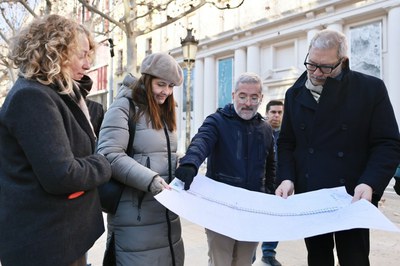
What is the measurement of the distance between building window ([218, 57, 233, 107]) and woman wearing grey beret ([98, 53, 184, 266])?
15779 millimetres

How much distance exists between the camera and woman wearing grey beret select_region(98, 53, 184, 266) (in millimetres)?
2057

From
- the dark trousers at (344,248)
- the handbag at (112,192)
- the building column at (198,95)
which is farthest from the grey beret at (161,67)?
the building column at (198,95)

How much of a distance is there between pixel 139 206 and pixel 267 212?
79 centimetres

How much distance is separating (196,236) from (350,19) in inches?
433

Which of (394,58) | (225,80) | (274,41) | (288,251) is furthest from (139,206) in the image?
(225,80)

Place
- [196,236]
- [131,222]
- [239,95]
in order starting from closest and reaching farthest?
[131,222]
[239,95]
[196,236]

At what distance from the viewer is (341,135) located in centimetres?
193

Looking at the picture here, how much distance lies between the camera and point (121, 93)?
2271mm

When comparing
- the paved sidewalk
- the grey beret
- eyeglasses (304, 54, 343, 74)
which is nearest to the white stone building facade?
the paved sidewalk

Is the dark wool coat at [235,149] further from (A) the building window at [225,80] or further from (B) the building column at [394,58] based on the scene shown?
(A) the building window at [225,80]

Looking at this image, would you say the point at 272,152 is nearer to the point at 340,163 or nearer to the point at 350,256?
the point at 340,163

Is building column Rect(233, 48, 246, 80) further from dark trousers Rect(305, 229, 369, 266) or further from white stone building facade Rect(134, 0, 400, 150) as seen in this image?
dark trousers Rect(305, 229, 369, 266)

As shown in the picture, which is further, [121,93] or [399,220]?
[399,220]

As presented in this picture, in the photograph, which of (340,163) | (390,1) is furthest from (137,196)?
(390,1)
